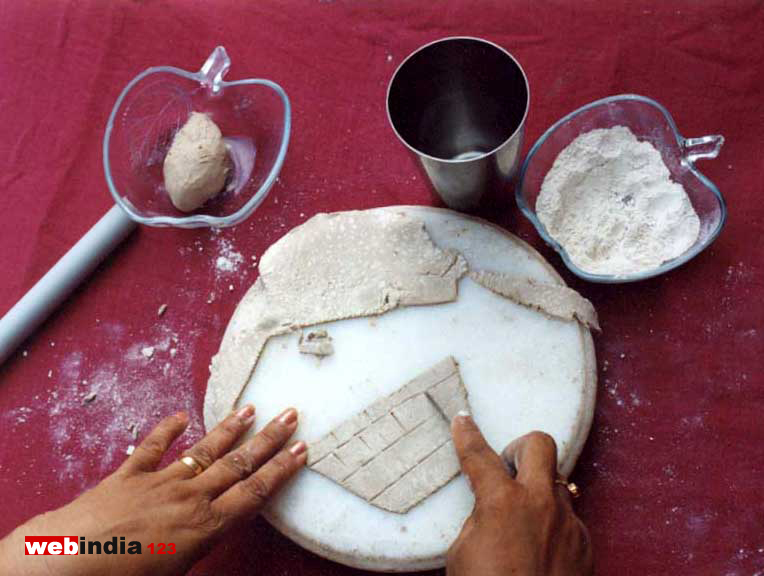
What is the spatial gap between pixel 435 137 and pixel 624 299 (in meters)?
0.42

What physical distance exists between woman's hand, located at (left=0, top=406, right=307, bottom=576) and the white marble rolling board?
5cm

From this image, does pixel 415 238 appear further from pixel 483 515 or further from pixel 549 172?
pixel 483 515

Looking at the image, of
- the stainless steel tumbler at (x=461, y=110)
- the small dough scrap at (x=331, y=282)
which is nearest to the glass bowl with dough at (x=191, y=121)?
the small dough scrap at (x=331, y=282)

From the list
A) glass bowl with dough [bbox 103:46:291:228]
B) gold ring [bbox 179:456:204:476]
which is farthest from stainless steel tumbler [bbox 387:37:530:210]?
gold ring [bbox 179:456:204:476]

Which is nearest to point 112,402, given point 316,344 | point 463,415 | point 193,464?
point 193,464

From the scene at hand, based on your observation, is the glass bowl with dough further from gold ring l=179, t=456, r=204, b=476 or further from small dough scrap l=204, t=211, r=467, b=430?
gold ring l=179, t=456, r=204, b=476

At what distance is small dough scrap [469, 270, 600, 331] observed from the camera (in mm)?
1143

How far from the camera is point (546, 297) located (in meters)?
Answer: 1.15

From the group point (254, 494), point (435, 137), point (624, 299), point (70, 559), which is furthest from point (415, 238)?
point (70, 559)

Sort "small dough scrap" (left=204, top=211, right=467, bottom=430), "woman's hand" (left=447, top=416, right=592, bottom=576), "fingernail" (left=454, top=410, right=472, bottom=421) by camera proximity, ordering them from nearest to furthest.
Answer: "woman's hand" (left=447, top=416, right=592, bottom=576) < "fingernail" (left=454, top=410, right=472, bottom=421) < "small dough scrap" (left=204, top=211, right=467, bottom=430)

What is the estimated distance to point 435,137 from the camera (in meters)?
1.27

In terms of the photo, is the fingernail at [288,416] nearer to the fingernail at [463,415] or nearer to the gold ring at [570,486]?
the fingernail at [463,415]

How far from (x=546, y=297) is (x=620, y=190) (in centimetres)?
22

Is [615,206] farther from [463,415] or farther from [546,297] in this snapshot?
[463,415]
